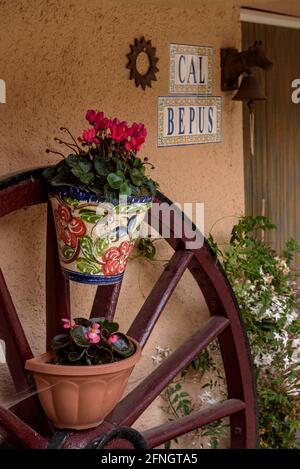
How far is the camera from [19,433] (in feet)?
6.68

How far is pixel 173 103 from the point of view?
2766 mm

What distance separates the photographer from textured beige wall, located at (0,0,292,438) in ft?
7.54

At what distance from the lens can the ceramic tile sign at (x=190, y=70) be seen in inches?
109

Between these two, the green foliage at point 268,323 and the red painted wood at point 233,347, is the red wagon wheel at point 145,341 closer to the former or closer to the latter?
the red painted wood at point 233,347

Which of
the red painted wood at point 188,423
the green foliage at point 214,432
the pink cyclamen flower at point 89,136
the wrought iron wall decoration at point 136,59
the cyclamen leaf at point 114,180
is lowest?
the green foliage at point 214,432

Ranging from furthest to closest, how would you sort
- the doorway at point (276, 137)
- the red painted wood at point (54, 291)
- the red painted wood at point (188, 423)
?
the doorway at point (276, 137)
the red painted wood at point (188, 423)
the red painted wood at point (54, 291)

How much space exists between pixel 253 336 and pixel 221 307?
0.30m

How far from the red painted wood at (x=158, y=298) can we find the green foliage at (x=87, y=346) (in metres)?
0.30

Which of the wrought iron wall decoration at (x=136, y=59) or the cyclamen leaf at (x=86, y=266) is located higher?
the wrought iron wall decoration at (x=136, y=59)

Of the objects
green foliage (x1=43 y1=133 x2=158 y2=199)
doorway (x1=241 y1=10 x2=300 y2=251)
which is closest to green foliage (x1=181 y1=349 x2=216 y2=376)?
doorway (x1=241 y1=10 x2=300 y2=251)

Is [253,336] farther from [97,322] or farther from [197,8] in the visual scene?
[197,8]

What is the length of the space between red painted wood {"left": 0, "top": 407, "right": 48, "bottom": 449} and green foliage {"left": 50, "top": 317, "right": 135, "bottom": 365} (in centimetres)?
19

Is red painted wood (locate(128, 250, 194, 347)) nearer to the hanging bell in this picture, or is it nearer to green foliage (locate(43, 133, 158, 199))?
green foliage (locate(43, 133, 158, 199))

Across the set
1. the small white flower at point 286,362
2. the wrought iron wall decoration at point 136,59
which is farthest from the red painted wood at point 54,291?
the small white flower at point 286,362
